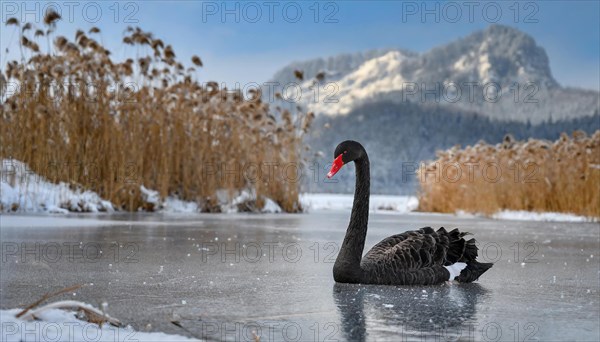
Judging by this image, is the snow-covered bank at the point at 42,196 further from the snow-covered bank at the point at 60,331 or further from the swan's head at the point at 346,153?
the snow-covered bank at the point at 60,331

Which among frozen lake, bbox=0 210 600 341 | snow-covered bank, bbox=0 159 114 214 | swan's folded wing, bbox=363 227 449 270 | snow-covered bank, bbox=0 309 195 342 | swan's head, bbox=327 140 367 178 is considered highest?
swan's head, bbox=327 140 367 178

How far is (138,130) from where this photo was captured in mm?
12227

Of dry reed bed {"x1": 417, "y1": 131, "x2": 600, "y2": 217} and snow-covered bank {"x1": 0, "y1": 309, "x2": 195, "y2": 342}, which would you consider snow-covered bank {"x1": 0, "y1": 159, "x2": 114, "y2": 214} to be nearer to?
snow-covered bank {"x1": 0, "y1": 309, "x2": 195, "y2": 342}

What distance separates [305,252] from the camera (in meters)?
5.59

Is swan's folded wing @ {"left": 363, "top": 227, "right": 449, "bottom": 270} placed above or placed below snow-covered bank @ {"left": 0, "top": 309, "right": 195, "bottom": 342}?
above

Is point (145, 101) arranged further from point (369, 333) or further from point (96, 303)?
point (369, 333)

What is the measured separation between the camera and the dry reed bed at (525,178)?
13047 millimetres

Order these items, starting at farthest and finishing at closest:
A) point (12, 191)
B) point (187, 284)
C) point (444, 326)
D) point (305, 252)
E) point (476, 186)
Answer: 1. point (476, 186)
2. point (12, 191)
3. point (305, 252)
4. point (187, 284)
5. point (444, 326)

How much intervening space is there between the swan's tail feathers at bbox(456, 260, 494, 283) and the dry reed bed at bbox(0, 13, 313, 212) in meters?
8.36

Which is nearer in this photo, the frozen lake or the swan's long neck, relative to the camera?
the frozen lake

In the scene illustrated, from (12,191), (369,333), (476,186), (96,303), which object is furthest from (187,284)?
(476,186)

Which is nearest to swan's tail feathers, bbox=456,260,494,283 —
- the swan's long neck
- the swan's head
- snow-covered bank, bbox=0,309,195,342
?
the swan's long neck

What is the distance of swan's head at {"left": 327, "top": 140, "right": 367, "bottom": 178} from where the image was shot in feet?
11.6

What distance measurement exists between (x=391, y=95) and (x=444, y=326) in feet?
276
